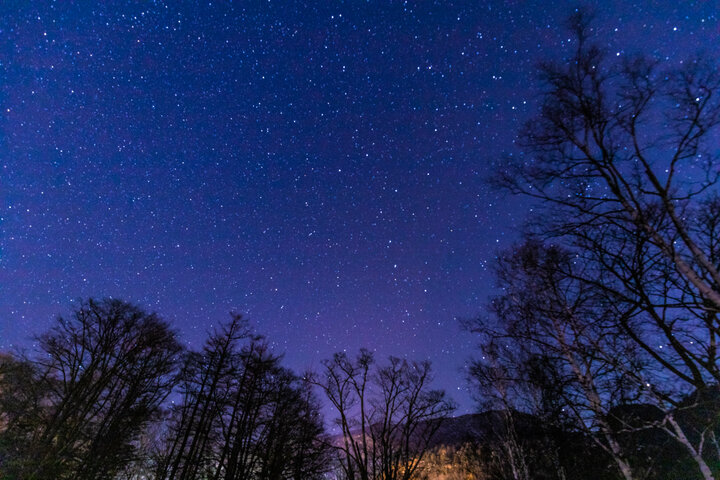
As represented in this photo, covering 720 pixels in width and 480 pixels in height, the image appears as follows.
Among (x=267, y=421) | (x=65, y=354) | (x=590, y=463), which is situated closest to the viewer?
(x=65, y=354)

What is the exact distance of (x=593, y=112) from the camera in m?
5.82

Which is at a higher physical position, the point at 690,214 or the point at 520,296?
the point at 520,296

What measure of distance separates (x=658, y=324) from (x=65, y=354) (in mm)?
26345

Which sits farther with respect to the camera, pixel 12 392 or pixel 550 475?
pixel 550 475

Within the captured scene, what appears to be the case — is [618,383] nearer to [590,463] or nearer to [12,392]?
[590,463]

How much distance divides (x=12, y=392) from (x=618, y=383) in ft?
96.7

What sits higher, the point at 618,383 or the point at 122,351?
the point at 122,351

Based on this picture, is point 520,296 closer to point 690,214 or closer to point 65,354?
point 690,214

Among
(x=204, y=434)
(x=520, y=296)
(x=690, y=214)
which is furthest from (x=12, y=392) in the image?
(x=690, y=214)

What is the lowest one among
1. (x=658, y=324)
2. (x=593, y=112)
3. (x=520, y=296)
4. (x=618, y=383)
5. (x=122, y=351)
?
(x=618, y=383)

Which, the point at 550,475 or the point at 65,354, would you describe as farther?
the point at 550,475

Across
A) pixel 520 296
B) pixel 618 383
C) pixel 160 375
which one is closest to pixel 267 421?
pixel 160 375

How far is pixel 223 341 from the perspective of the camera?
19.9 metres

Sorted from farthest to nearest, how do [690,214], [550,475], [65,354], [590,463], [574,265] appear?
[550,475] < [590,463] < [65,354] < [574,265] < [690,214]
